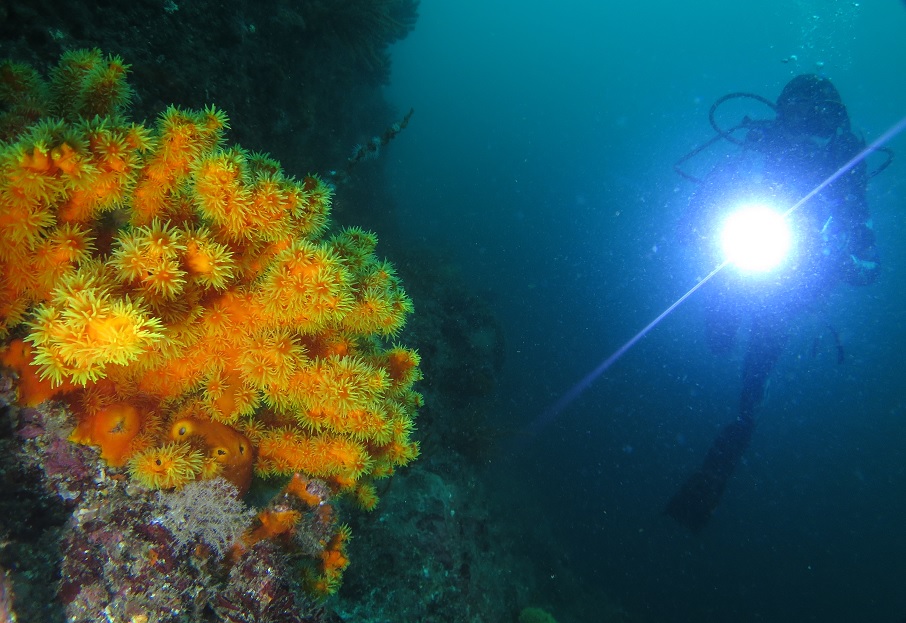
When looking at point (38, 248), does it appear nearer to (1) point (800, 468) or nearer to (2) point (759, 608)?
(2) point (759, 608)

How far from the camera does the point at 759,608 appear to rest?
1255 centimetres

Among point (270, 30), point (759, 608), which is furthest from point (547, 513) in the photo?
point (270, 30)

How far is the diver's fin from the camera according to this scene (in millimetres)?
8625

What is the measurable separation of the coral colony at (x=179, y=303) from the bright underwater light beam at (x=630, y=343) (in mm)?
9339

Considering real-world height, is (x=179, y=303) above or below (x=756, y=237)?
below

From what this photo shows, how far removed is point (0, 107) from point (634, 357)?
25.7 meters

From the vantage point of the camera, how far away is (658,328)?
31062 mm

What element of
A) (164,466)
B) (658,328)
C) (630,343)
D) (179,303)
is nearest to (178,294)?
(179,303)

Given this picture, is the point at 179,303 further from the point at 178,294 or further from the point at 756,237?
the point at 756,237

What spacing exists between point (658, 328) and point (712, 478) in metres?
24.2

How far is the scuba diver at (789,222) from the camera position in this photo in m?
7.68

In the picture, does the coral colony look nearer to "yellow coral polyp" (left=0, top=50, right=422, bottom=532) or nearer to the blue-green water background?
"yellow coral polyp" (left=0, top=50, right=422, bottom=532)

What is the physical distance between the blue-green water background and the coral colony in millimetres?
6401

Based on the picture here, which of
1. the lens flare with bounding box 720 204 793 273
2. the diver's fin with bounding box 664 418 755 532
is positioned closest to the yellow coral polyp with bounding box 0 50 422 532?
the diver's fin with bounding box 664 418 755 532
